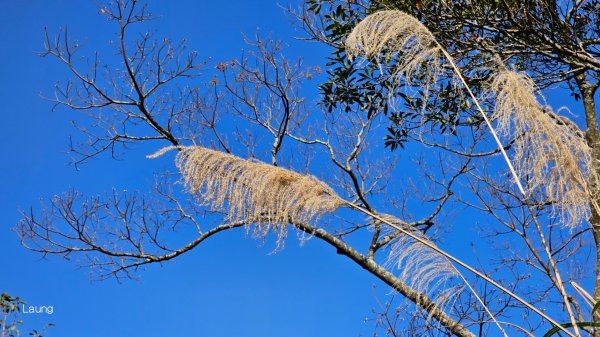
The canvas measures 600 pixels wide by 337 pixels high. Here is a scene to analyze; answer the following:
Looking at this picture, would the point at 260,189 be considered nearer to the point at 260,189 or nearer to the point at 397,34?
the point at 260,189

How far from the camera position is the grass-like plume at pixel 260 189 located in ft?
7.97

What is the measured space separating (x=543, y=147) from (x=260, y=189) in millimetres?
1109

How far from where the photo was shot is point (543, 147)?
2.47 metres

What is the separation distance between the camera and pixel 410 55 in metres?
2.92

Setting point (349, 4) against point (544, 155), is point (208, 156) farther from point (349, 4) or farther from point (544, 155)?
point (349, 4)

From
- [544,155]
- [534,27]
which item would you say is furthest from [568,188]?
[534,27]

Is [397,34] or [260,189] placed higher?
[397,34]

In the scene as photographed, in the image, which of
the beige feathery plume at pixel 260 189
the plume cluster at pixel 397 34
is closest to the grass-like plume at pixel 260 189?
the beige feathery plume at pixel 260 189

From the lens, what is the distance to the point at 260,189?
97.0 inches

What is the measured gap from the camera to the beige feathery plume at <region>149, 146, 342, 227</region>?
7.97 feet

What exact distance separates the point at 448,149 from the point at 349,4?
5.59 feet

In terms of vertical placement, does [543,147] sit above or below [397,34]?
below

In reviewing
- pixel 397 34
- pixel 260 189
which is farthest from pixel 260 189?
pixel 397 34

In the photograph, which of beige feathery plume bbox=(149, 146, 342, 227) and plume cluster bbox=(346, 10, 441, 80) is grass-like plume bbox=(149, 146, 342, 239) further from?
plume cluster bbox=(346, 10, 441, 80)
